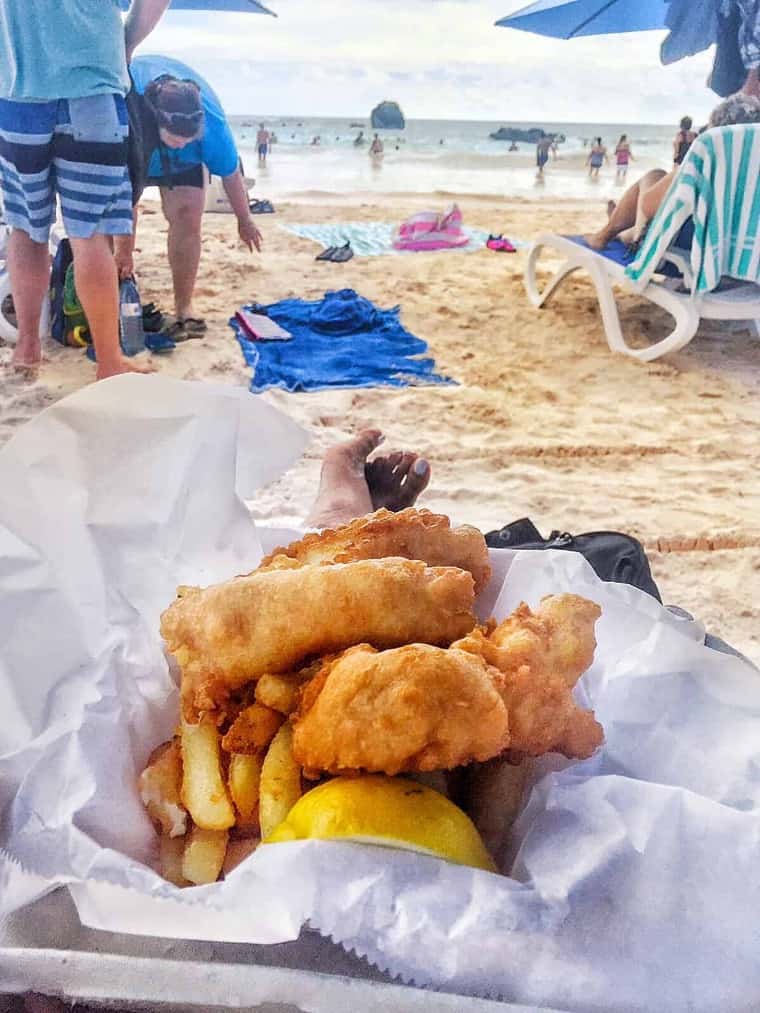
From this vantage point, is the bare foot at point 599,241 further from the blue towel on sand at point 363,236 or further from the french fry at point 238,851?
the french fry at point 238,851

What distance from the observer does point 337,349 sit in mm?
4469

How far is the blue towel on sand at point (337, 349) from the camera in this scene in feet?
13.3

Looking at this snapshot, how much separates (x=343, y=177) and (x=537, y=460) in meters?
13.4

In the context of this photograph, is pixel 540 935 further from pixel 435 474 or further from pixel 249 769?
pixel 435 474

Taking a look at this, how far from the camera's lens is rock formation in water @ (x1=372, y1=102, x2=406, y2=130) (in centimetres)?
2698

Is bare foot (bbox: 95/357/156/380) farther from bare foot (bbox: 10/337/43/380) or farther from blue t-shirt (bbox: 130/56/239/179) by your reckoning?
blue t-shirt (bbox: 130/56/239/179)

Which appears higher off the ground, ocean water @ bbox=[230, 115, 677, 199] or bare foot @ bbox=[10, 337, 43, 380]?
ocean water @ bbox=[230, 115, 677, 199]

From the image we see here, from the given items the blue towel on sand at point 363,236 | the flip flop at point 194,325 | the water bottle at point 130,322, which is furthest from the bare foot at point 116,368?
the blue towel on sand at point 363,236

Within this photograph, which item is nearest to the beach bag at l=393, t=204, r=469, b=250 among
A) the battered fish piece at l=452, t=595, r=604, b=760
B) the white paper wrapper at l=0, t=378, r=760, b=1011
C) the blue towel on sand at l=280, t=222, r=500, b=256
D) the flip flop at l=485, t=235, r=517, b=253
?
the blue towel on sand at l=280, t=222, r=500, b=256

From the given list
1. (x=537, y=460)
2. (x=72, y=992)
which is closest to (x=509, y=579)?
(x=72, y=992)

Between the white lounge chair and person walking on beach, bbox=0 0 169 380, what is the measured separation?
2.57 metres

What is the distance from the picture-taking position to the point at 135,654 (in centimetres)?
115

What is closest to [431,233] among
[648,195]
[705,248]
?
[648,195]

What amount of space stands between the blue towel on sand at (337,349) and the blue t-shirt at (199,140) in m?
0.85
